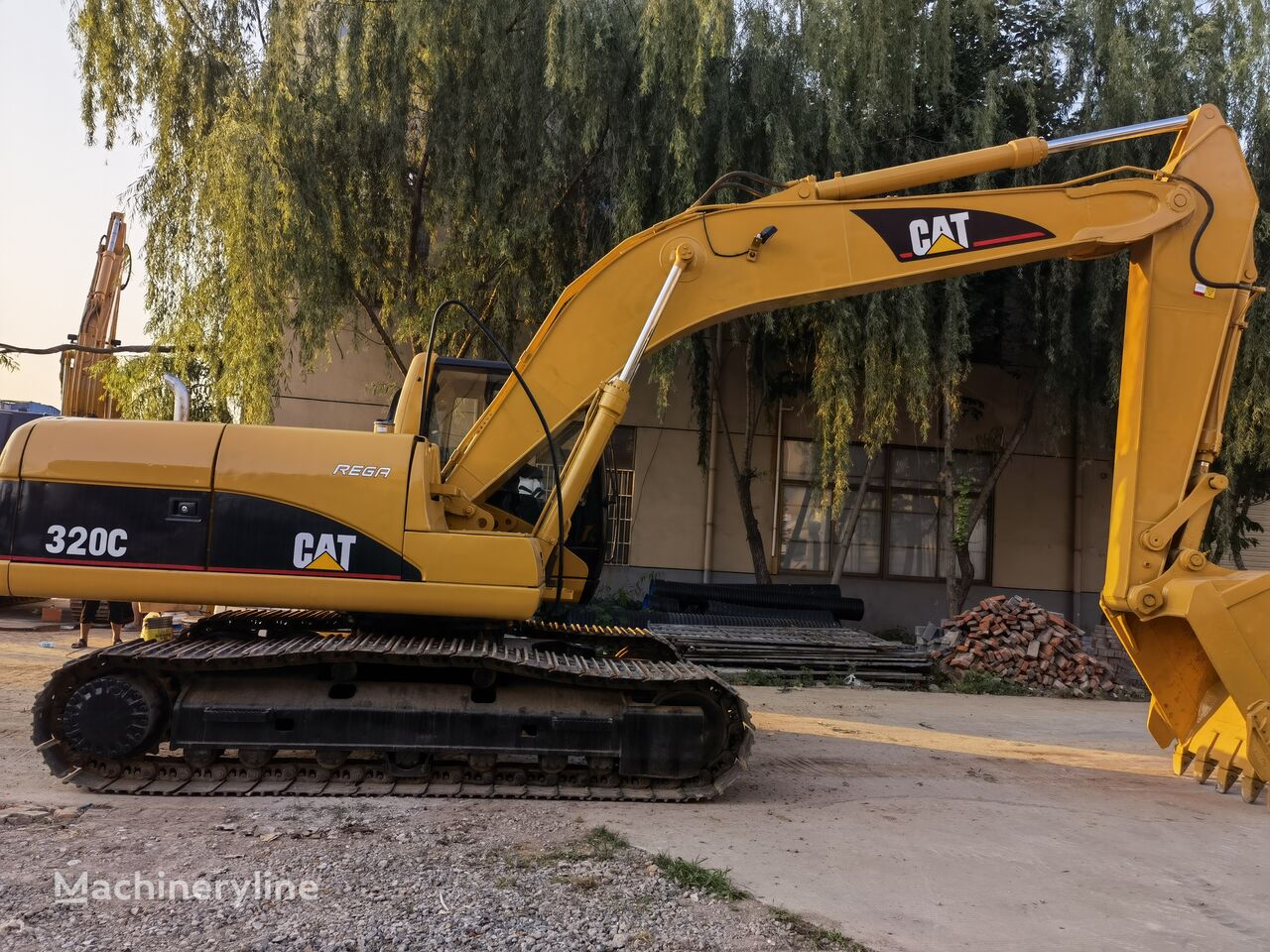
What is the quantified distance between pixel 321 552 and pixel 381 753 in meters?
1.16

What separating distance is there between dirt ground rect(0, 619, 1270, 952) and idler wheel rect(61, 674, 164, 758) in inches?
10.7

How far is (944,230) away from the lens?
5.90 metres

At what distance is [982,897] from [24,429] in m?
5.36

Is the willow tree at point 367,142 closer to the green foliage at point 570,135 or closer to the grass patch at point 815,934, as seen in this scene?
the green foliage at point 570,135

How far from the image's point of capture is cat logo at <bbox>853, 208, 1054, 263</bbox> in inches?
232

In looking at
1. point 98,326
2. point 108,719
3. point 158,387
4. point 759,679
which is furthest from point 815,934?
point 98,326

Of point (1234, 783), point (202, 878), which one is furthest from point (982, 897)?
point (1234, 783)

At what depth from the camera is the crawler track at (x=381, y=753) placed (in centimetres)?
512

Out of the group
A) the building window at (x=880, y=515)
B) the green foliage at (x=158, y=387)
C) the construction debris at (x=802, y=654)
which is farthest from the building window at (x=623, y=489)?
the green foliage at (x=158, y=387)

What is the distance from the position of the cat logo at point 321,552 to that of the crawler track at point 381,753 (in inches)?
17.2

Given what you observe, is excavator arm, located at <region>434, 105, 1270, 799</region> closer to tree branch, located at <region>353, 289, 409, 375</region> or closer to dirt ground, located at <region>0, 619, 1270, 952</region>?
dirt ground, located at <region>0, 619, 1270, 952</region>

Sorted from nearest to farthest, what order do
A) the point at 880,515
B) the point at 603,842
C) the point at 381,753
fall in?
the point at 603,842 → the point at 381,753 → the point at 880,515

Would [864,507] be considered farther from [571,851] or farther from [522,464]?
[571,851]

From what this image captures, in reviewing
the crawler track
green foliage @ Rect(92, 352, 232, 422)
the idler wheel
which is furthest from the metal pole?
green foliage @ Rect(92, 352, 232, 422)
